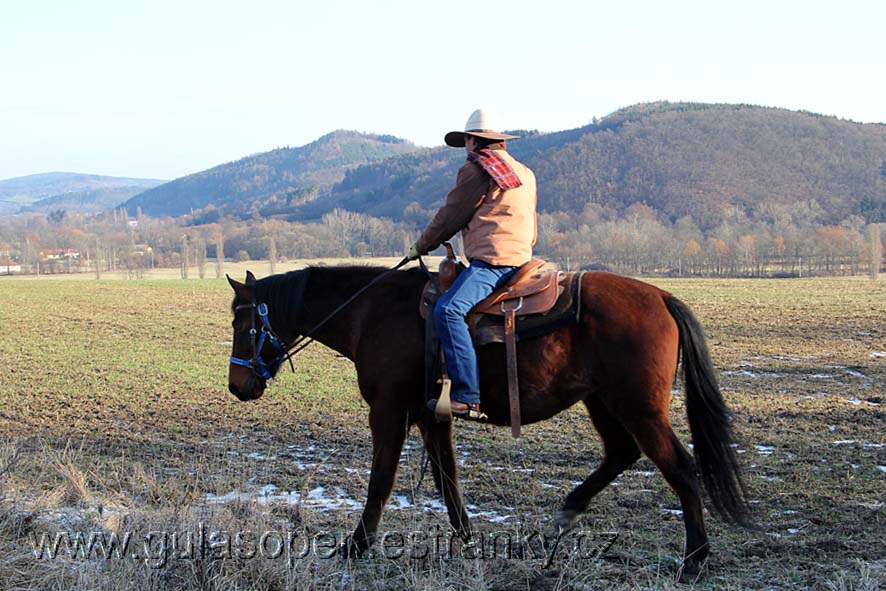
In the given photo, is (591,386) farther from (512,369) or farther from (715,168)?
(715,168)

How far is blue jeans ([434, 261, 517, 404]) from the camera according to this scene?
17.0 feet

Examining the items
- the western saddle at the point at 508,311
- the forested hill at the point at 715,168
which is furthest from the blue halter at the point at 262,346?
the forested hill at the point at 715,168

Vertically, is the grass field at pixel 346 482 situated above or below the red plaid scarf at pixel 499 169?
below

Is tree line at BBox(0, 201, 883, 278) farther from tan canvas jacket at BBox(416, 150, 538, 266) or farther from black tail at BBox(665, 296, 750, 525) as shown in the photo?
black tail at BBox(665, 296, 750, 525)

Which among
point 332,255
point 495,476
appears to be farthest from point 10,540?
point 332,255

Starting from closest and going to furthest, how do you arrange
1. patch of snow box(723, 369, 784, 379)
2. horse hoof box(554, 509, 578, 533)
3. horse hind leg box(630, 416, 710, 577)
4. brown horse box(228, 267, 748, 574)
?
horse hind leg box(630, 416, 710, 577) < brown horse box(228, 267, 748, 574) < horse hoof box(554, 509, 578, 533) < patch of snow box(723, 369, 784, 379)

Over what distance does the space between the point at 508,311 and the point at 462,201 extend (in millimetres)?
798

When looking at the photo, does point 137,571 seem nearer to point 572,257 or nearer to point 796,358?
point 796,358

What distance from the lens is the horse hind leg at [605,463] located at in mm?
5613

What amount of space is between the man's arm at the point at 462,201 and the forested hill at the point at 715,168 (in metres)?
117

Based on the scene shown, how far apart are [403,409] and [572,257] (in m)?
77.4

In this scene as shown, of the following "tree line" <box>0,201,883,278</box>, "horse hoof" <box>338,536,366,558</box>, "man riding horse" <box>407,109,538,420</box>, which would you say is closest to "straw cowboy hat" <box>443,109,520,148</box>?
"man riding horse" <box>407,109,538,420</box>

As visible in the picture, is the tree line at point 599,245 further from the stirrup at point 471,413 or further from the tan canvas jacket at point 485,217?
the stirrup at point 471,413

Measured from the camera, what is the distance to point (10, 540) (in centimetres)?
493
